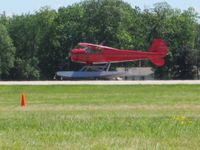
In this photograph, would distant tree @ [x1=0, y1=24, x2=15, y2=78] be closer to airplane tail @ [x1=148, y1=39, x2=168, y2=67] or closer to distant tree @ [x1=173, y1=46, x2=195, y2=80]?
airplane tail @ [x1=148, y1=39, x2=168, y2=67]

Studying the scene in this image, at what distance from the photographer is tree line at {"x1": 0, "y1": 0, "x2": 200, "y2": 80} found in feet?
308

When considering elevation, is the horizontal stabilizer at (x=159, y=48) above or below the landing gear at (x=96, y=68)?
above

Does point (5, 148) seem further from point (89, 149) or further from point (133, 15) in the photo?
point (133, 15)

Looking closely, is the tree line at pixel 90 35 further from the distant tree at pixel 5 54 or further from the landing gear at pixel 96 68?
the landing gear at pixel 96 68

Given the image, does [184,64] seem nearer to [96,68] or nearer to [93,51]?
[96,68]

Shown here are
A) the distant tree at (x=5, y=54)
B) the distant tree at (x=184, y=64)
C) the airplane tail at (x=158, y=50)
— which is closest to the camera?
the airplane tail at (x=158, y=50)

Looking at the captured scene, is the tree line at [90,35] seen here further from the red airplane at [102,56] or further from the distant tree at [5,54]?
the red airplane at [102,56]

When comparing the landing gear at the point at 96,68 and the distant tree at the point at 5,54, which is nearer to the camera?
the landing gear at the point at 96,68

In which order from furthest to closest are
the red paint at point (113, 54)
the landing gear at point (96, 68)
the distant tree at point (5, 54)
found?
1. the distant tree at point (5, 54)
2. the landing gear at point (96, 68)
3. the red paint at point (113, 54)

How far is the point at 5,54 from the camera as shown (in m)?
92.9

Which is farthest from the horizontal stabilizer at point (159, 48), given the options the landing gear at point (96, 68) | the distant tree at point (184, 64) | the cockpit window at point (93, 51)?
the distant tree at point (184, 64)

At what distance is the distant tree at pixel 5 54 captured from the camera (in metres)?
92.0

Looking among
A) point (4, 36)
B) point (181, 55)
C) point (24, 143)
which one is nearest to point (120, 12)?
point (181, 55)

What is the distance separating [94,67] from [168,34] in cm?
2278
